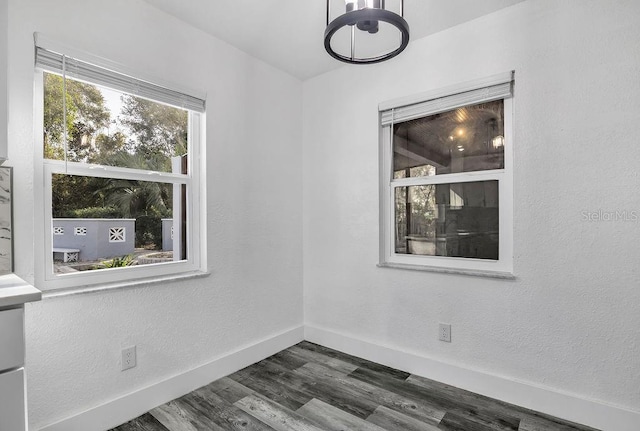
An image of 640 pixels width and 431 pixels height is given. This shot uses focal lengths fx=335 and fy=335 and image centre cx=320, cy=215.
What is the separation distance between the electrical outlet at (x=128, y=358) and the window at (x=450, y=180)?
1.82m

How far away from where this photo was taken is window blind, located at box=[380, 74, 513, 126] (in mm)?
2139

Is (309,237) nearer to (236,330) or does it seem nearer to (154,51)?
(236,330)

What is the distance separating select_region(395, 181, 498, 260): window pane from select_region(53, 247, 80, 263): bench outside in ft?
7.03

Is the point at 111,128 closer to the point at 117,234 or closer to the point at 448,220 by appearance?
the point at 117,234

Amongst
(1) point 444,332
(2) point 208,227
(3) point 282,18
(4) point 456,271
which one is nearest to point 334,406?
(1) point 444,332

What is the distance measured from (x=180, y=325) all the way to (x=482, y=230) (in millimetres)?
2124

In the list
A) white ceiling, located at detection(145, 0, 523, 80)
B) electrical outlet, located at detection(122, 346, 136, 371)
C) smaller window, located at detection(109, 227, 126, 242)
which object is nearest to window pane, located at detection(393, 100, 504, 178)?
white ceiling, located at detection(145, 0, 523, 80)

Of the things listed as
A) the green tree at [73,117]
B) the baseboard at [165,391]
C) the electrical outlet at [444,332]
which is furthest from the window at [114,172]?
the electrical outlet at [444,332]

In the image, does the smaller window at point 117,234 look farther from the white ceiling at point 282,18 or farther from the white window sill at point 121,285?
the white ceiling at point 282,18

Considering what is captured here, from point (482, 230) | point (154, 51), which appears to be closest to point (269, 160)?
point (154, 51)

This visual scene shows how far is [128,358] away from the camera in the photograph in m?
1.94

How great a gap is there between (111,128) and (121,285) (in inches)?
36.5

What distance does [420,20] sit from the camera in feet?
7.32

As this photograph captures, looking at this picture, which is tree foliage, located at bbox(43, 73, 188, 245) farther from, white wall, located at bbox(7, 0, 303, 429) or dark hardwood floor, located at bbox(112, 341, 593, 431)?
dark hardwood floor, located at bbox(112, 341, 593, 431)
